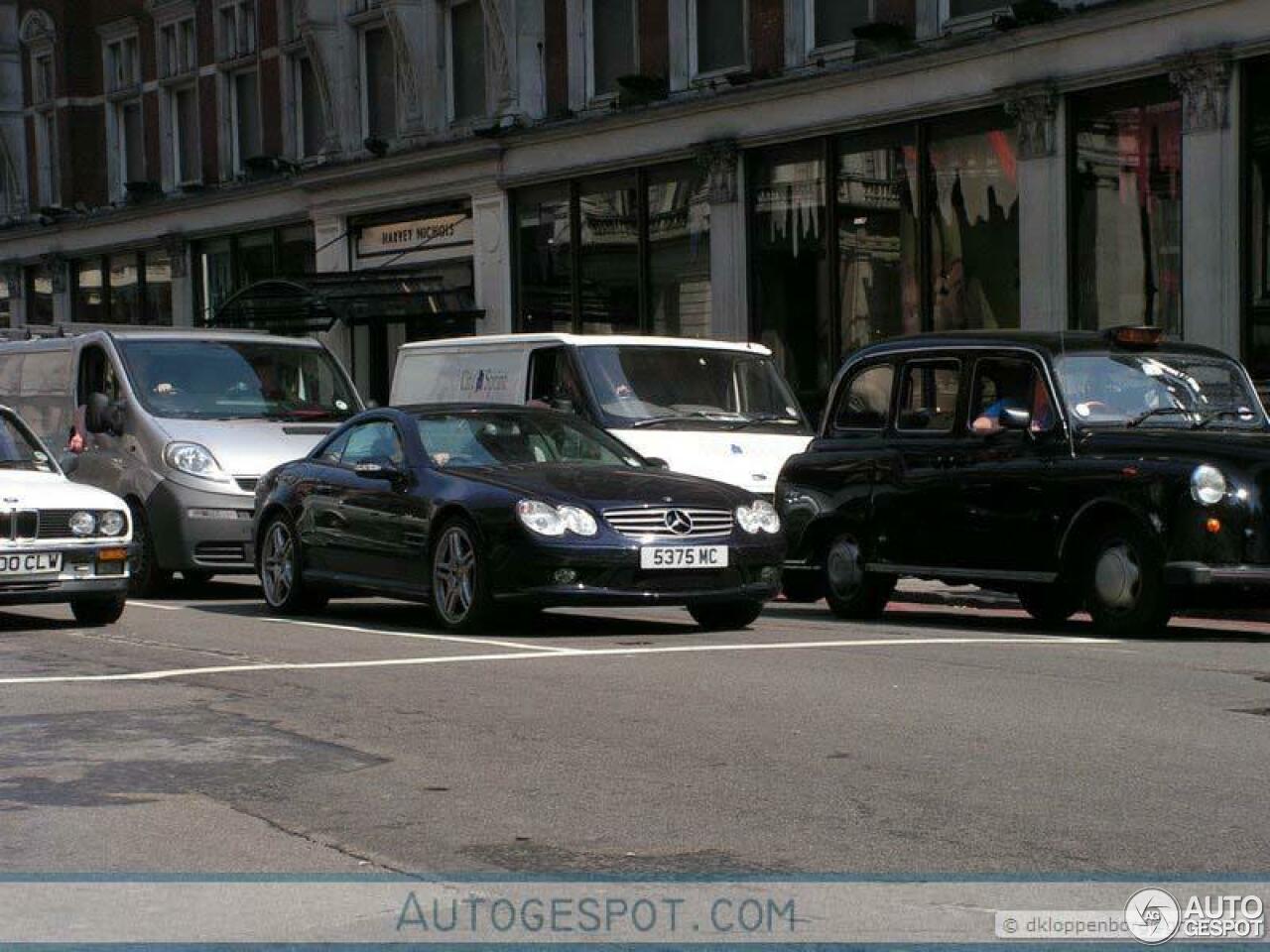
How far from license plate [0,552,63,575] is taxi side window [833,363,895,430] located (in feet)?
17.3

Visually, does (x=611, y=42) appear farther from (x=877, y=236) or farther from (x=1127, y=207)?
(x=1127, y=207)

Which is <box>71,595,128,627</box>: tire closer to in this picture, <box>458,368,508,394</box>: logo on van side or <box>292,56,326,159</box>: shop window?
<box>458,368,508,394</box>: logo on van side

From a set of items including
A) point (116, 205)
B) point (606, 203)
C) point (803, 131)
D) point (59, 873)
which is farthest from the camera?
point (116, 205)

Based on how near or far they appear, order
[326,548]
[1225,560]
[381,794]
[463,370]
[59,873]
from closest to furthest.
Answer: [59,873] < [381,794] < [1225,560] < [326,548] < [463,370]

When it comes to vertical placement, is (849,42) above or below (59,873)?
above

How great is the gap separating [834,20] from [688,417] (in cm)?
1007

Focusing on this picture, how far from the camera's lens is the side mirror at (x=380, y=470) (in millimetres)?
14156

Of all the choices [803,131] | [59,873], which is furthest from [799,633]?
[803,131]

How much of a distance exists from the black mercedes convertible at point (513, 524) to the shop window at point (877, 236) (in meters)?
11.6

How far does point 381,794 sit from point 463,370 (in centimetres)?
1366

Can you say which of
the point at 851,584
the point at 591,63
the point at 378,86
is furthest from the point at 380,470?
the point at 378,86

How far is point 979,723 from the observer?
9070mm

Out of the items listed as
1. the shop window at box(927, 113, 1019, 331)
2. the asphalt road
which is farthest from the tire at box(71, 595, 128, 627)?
the shop window at box(927, 113, 1019, 331)

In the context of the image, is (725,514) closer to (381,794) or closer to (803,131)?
(381,794)
